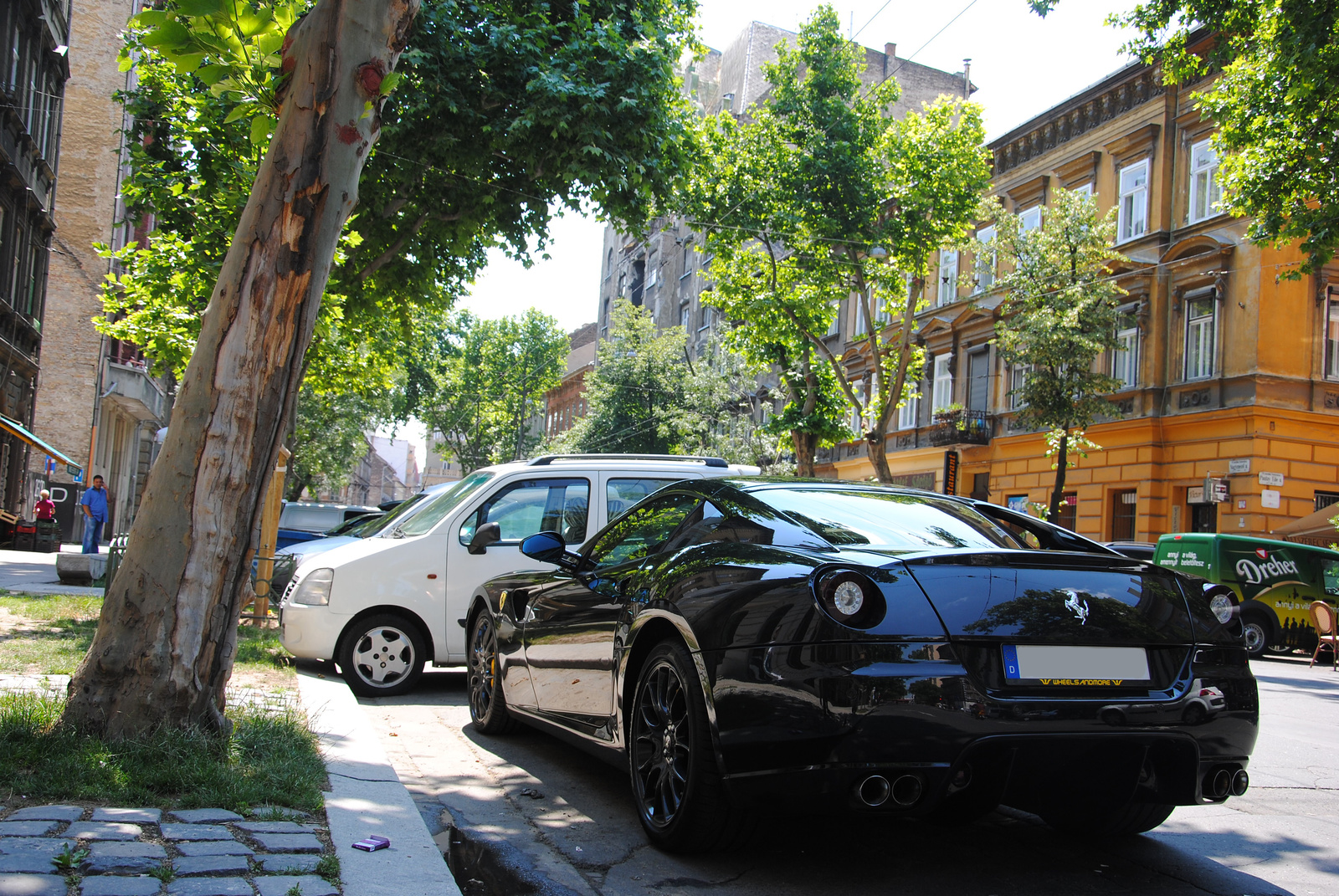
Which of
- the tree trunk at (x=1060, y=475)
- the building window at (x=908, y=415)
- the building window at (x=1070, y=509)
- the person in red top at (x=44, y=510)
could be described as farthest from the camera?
the building window at (x=908, y=415)

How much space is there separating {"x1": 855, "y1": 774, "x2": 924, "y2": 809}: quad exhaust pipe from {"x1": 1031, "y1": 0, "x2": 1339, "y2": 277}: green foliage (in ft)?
48.8

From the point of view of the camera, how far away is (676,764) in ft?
13.2

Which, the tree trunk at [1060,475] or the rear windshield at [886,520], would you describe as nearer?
the rear windshield at [886,520]

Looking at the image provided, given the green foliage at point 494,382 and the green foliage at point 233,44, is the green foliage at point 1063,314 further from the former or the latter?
the green foliage at point 494,382

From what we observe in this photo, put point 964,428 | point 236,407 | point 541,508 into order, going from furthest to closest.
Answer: point 964,428, point 541,508, point 236,407

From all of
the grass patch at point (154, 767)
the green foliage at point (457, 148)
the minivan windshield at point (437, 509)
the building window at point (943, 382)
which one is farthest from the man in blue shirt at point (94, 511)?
the building window at point (943, 382)

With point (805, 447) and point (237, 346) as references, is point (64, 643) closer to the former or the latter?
point (237, 346)

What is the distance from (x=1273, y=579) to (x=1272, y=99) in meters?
7.51

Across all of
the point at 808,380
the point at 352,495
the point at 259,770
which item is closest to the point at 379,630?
the point at 259,770

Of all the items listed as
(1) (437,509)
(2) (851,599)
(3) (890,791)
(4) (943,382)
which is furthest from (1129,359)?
(3) (890,791)

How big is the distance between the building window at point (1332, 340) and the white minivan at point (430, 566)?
2106cm

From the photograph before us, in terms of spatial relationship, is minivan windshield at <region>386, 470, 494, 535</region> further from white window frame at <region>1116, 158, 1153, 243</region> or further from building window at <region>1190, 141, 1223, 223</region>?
white window frame at <region>1116, 158, 1153, 243</region>

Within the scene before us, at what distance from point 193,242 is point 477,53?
499 cm

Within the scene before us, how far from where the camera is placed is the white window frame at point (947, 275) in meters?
36.3
